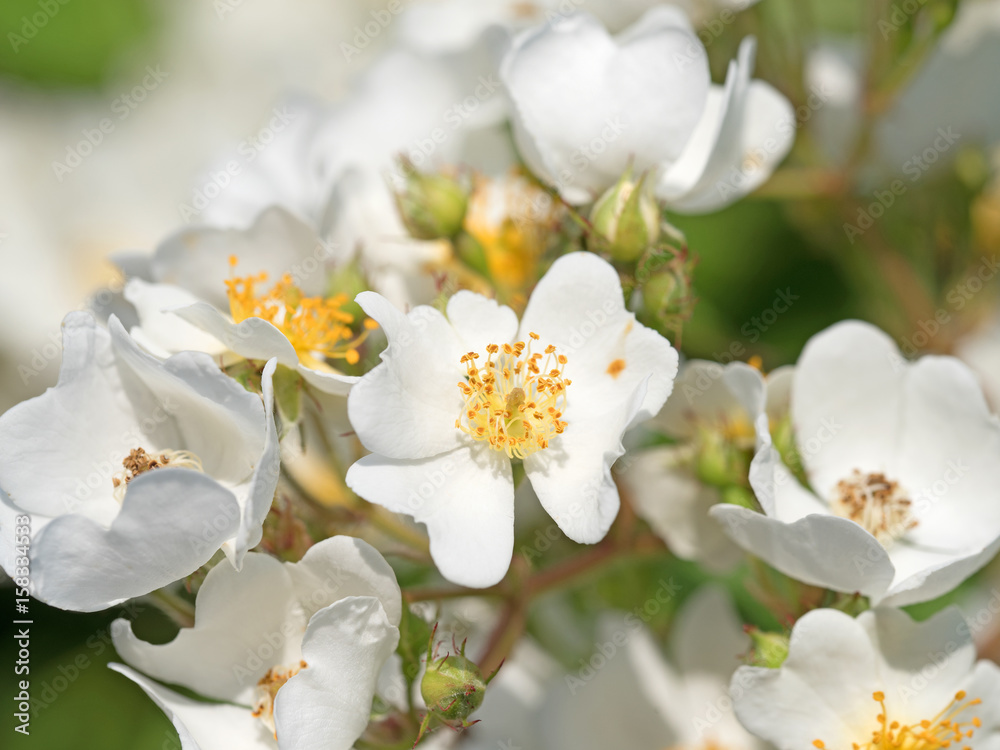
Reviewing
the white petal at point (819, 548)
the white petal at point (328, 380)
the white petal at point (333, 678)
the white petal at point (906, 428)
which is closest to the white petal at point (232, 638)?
the white petal at point (333, 678)

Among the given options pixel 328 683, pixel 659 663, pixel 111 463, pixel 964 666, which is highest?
pixel 111 463

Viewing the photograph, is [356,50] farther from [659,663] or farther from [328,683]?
[328,683]

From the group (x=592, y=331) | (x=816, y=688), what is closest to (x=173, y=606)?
(x=592, y=331)

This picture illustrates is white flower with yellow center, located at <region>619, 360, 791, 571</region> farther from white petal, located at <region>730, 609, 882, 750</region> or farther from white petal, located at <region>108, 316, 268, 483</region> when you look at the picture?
white petal, located at <region>108, 316, 268, 483</region>

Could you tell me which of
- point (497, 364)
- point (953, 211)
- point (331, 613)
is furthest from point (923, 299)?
point (331, 613)

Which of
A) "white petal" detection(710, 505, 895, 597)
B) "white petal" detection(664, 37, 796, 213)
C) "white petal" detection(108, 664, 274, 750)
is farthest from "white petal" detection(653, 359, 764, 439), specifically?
"white petal" detection(108, 664, 274, 750)

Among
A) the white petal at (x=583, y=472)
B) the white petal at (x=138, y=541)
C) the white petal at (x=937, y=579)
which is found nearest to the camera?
the white petal at (x=138, y=541)

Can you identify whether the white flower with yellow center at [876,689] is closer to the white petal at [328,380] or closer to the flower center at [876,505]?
the flower center at [876,505]
